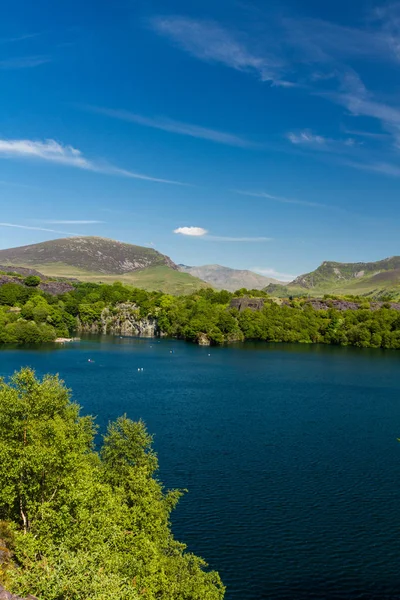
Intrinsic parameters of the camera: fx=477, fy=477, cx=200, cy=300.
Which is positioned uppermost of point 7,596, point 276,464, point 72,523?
point 72,523

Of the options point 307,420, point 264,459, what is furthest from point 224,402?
point 264,459

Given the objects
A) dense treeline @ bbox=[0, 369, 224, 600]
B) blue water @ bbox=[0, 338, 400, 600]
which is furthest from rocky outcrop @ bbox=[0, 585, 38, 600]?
blue water @ bbox=[0, 338, 400, 600]

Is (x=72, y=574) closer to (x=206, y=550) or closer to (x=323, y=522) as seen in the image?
(x=206, y=550)

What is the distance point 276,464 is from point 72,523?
37805mm

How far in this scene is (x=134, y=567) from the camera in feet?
95.6

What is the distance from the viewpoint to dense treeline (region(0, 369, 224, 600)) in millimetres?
22922

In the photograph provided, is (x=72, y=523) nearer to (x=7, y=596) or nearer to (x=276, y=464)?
(x=7, y=596)

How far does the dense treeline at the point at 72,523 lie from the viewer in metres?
22.9

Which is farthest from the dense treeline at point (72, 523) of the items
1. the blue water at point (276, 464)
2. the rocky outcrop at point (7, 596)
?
the blue water at point (276, 464)

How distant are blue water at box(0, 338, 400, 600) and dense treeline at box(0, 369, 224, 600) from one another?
7365 mm

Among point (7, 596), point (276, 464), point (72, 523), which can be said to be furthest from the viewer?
point (276, 464)

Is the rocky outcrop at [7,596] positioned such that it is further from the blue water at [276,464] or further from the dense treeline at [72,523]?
the blue water at [276,464]

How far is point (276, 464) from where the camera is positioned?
61.8 m

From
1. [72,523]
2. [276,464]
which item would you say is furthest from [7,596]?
[276,464]
